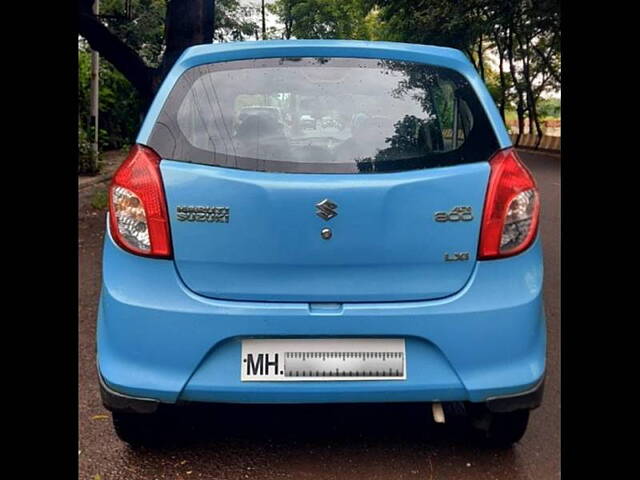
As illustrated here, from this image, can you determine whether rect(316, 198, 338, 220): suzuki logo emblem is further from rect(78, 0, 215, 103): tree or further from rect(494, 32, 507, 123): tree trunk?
rect(494, 32, 507, 123): tree trunk

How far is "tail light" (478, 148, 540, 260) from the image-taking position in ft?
7.29

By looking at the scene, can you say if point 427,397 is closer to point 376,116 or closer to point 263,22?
point 376,116

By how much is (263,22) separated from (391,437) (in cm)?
3337

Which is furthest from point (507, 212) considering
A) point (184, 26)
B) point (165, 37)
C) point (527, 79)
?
point (527, 79)

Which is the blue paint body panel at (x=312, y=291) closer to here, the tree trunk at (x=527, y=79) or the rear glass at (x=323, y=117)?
the rear glass at (x=323, y=117)

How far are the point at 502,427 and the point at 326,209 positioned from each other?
3.95ft

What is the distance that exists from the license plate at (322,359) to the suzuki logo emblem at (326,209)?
414mm

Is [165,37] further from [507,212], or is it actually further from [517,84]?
[517,84]

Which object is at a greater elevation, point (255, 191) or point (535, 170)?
point (535, 170)

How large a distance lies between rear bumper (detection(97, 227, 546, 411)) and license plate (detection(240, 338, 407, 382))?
2cm

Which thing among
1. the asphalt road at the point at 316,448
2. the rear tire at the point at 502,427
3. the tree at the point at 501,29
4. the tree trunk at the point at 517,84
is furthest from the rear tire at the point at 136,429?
the tree trunk at the point at 517,84

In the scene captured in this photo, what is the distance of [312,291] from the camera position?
218 centimetres

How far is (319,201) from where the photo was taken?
2156 millimetres
